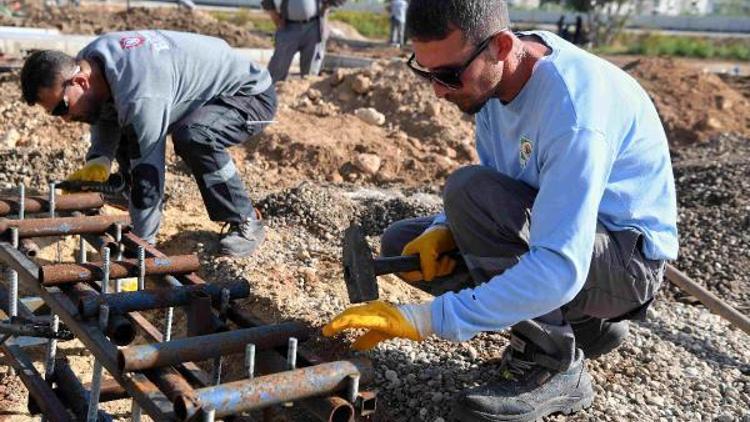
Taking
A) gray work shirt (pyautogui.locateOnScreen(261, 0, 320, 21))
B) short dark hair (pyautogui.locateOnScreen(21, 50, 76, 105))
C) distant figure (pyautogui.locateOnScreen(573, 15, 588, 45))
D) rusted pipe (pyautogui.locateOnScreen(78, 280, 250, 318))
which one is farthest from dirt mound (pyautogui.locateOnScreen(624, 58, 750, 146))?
distant figure (pyautogui.locateOnScreen(573, 15, 588, 45))

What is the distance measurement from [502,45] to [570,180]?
1.55 feet

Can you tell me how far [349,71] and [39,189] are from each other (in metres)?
4.60

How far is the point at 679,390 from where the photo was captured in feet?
11.0

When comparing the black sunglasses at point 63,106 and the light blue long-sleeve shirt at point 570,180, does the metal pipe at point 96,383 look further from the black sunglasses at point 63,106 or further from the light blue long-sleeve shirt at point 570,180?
the black sunglasses at point 63,106

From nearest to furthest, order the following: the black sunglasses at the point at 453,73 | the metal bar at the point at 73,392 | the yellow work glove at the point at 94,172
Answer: the black sunglasses at the point at 453,73
the metal bar at the point at 73,392
the yellow work glove at the point at 94,172

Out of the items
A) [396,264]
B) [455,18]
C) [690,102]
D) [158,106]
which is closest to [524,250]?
[396,264]

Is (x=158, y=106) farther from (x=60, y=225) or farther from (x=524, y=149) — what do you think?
(x=524, y=149)

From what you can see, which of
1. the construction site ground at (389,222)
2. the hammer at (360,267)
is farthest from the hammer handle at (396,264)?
the construction site ground at (389,222)

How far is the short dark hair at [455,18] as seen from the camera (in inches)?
94.5

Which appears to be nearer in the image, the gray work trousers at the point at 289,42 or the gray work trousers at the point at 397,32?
the gray work trousers at the point at 289,42

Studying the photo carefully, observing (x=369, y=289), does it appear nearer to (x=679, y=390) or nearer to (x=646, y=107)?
(x=646, y=107)

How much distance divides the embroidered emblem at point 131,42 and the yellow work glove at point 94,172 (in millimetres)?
702

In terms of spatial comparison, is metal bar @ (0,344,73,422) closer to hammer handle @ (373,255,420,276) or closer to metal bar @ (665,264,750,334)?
hammer handle @ (373,255,420,276)

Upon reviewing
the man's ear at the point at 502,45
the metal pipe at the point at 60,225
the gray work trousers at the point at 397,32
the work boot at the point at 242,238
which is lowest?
the gray work trousers at the point at 397,32
